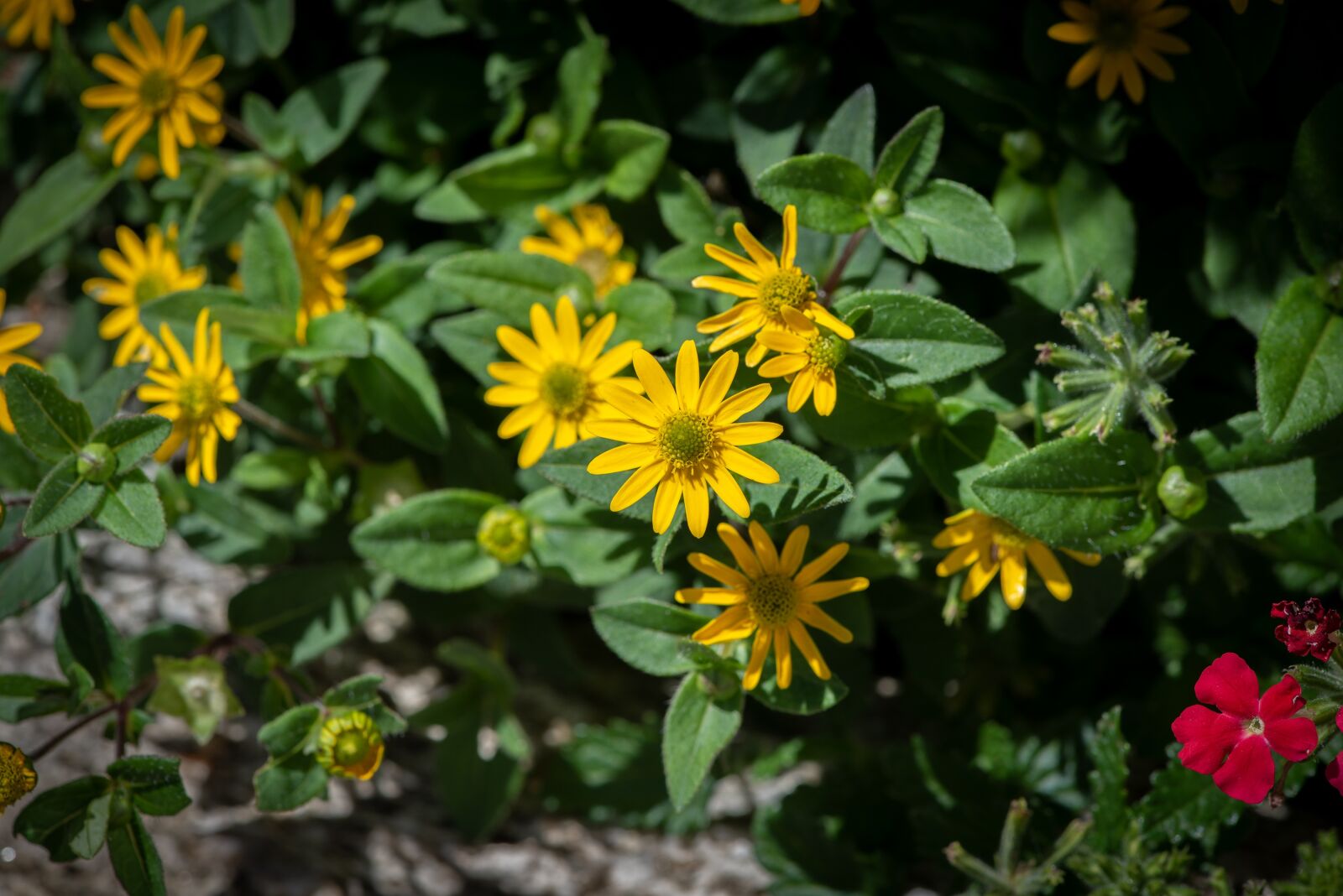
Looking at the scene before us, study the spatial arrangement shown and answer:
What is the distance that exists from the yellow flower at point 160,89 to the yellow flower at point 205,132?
3 cm

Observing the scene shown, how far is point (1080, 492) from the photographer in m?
2.20

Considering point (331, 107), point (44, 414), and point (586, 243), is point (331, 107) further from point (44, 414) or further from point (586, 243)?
point (44, 414)

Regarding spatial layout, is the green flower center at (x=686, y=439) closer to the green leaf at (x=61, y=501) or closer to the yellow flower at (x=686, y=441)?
the yellow flower at (x=686, y=441)

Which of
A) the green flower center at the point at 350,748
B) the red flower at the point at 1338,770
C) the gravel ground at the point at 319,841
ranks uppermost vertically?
the red flower at the point at 1338,770

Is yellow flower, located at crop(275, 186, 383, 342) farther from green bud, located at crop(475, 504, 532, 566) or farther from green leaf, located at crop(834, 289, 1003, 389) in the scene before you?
green leaf, located at crop(834, 289, 1003, 389)

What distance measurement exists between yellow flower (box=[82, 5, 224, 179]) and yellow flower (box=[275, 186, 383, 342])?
0.34 m

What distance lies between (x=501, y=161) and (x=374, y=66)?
54cm

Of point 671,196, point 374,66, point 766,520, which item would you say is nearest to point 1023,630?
point 766,520

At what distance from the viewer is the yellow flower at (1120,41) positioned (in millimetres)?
2527

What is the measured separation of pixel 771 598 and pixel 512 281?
112 centimetres

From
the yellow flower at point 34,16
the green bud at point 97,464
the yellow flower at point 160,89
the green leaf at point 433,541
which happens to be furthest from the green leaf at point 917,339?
the yellow flower at point 34,16

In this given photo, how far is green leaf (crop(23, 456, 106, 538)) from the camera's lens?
2.32m

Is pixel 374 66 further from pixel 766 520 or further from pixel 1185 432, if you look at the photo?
pixel 1185 432

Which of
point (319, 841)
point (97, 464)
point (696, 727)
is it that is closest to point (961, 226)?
point (696, 727)
